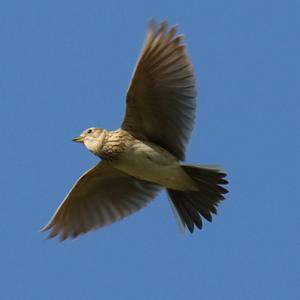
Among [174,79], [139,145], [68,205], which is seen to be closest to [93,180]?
[68,205]

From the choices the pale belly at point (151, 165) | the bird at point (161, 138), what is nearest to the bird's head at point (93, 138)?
the bird at point (161, 138)

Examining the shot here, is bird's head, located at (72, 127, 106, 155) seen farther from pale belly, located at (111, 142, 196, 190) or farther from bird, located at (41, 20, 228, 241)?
pale belly, located at (111, 142, 196, 190)

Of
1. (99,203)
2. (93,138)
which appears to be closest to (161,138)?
(93,138)

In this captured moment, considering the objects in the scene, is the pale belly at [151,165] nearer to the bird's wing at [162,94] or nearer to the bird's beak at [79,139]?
the bird's wing at [162,94]

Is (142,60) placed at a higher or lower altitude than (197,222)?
higher

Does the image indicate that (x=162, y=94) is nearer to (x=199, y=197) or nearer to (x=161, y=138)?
(x=161, y=138)

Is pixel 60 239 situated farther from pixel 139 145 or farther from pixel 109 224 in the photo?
pixel 139 145
